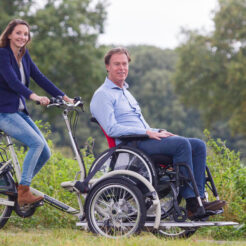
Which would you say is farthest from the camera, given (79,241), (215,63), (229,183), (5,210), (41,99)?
(215,63)

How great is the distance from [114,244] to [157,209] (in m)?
0.62

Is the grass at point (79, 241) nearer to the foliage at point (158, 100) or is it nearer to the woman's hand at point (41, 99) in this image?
the woman's hand at point (41, 99)

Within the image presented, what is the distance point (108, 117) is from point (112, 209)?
80cm

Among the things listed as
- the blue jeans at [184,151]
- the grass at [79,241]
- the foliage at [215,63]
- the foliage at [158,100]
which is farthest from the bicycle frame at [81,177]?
the foliage at [158,100]

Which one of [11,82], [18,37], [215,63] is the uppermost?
Answer: [215,63]

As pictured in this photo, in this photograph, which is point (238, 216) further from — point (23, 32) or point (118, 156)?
point (23, 32)

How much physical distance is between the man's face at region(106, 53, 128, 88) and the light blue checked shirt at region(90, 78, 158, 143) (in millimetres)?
70

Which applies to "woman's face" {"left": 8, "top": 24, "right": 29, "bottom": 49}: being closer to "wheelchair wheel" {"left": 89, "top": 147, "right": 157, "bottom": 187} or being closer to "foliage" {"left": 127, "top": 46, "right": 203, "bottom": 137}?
"wheelchair wheel" {"left": 89, "top": 147, "right": 157, "bottom": 187}

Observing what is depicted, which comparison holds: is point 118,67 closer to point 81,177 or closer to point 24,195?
point 81,177

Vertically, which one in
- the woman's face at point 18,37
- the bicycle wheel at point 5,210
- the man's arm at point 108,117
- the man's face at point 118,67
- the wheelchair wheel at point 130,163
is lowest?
the bicycle wheel at point 5,210

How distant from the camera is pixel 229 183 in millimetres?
6105

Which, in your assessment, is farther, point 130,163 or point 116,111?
point 116,111

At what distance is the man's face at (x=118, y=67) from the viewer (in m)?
4.98

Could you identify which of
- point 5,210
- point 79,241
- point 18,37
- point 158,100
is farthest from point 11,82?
point 158,100
